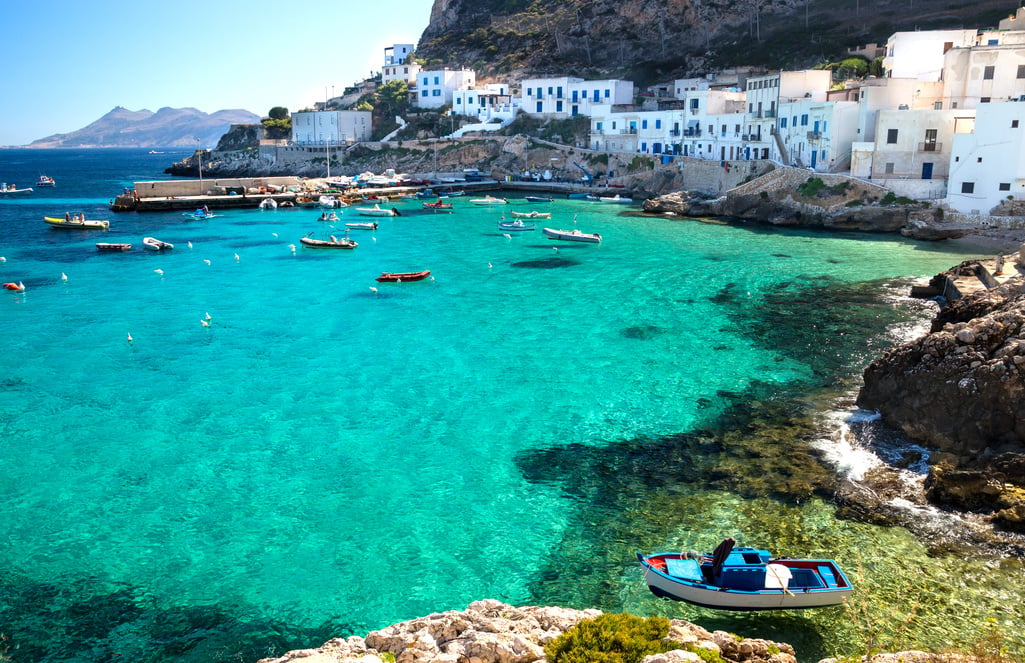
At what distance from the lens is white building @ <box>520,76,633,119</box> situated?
94562 millimetres

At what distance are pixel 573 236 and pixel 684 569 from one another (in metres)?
44.8

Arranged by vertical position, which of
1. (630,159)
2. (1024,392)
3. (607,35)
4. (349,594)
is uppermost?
(607,35)

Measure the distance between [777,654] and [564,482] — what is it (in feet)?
30.4

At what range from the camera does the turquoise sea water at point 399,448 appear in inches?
598

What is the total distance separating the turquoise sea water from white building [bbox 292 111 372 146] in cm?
6655

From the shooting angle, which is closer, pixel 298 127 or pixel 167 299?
pixel 167 299

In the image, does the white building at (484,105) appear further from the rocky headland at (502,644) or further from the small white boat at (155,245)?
the rocky headland at (502,644)

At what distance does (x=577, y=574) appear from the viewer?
1603 centimetres

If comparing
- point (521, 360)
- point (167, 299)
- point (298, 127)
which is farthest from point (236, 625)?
point (298, 127)

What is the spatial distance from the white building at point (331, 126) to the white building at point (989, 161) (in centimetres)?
8042

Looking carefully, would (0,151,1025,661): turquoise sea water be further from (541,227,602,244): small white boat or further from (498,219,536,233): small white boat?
(498,219,536,233): small white boat

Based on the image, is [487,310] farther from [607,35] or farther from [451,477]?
[607,35]

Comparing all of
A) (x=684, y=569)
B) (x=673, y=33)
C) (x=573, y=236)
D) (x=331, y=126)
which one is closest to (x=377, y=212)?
(x=573, y=236)

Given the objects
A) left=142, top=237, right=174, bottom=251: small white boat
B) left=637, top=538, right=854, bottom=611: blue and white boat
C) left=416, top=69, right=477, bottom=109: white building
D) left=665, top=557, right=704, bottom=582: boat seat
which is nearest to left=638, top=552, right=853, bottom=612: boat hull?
left=637, top=538, right=854, bottom=611: blue and white boat
